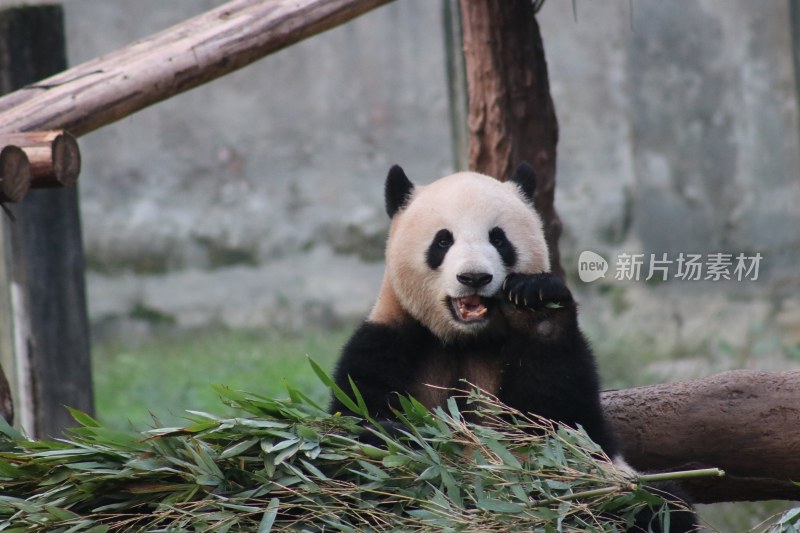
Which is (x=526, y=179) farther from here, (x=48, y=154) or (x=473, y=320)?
(x=48, y=154)

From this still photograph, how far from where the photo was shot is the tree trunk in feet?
14.4

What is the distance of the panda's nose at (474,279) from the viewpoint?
3.17 metres

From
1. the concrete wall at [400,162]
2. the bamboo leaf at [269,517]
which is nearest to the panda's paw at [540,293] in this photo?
the bamboo leaf at [269,517]

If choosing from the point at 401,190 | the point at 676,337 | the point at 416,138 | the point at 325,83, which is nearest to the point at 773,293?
the point at 676,337

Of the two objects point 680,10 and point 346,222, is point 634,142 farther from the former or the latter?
Result: point 346,222

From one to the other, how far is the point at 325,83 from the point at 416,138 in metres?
0.84

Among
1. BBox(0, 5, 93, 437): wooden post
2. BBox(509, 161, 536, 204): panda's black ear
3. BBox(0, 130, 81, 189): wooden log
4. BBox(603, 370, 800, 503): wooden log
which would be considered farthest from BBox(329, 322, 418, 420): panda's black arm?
BBox(0, 5, 93, 437): wooden post

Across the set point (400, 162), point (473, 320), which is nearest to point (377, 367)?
point (473, 320)

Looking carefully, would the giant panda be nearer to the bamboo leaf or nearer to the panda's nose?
the panda's nose

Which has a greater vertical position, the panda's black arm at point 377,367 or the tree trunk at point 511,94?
the tree trunk at point 511,94

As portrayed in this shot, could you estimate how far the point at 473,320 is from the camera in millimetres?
3289

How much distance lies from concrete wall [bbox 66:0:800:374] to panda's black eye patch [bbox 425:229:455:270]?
4.65 metres

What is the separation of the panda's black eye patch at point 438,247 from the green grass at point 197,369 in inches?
128

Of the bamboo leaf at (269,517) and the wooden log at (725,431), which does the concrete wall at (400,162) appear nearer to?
the wooden log at (725,431)
